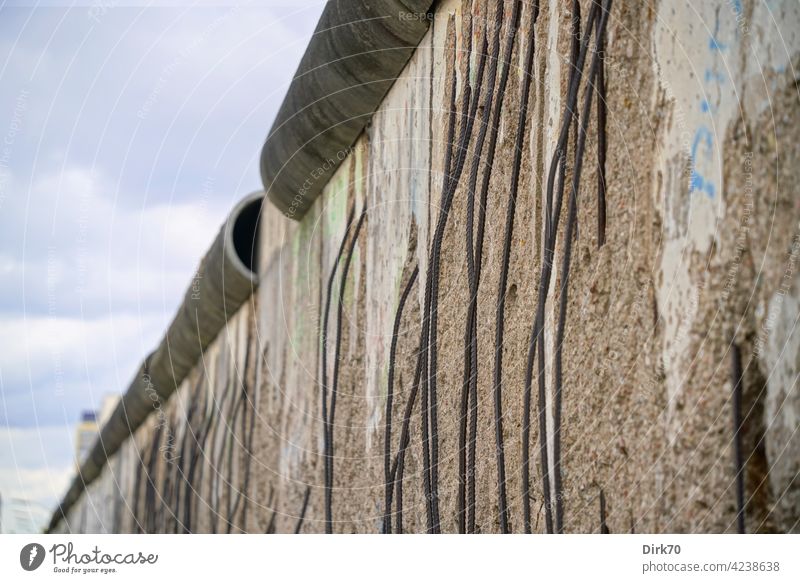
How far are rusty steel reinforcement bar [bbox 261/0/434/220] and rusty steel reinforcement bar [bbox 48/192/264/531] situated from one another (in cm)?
59

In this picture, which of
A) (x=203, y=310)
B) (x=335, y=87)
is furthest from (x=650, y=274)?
(x=203, y=310)

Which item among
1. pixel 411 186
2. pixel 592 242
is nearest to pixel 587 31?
pixel 592 242

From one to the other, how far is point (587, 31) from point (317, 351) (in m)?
1.61

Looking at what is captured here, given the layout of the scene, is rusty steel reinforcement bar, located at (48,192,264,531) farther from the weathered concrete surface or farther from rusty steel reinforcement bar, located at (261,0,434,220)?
the weathered concrete surface

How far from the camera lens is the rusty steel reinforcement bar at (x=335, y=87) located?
2.22 meters

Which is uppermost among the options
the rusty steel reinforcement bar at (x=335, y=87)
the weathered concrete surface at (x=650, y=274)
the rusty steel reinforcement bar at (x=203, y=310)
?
the rusty steel reinforcement bar at (x=335, y=87)

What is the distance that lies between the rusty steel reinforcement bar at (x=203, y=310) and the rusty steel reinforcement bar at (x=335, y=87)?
586mm

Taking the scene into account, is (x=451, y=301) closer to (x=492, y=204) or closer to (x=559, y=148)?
(x=492, y=204)

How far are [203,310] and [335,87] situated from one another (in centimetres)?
196

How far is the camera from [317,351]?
9.46ft

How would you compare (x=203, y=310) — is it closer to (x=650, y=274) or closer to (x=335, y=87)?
(x=335, y=87)

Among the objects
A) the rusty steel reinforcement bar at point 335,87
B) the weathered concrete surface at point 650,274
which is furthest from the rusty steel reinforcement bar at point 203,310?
the weathered concrete surface at point 650,274

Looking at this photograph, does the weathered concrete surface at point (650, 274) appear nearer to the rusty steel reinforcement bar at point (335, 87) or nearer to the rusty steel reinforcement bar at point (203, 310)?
the rusty steel reinforcement bar at point (335, 87)

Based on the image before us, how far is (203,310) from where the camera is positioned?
429 cm
